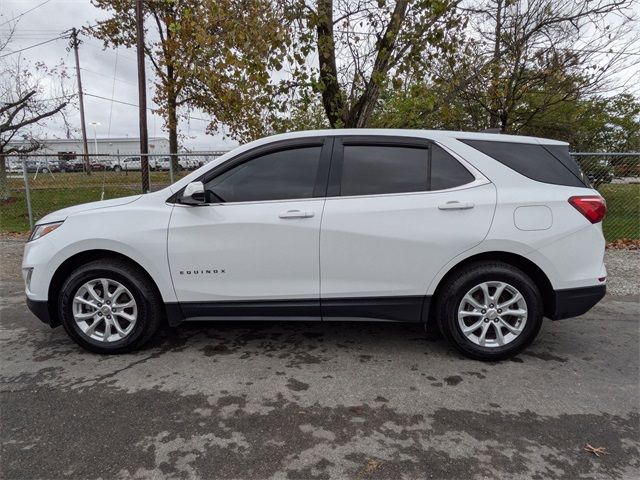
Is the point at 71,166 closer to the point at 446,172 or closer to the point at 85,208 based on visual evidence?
the point at 85,208

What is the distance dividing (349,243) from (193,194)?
1279 mm

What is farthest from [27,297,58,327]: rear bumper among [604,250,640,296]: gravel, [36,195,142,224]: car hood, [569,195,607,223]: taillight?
[604,250,640,296]: gravel

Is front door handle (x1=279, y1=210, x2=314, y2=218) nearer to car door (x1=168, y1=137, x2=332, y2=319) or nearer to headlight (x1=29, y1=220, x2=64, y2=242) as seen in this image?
car door (x1=168, y1=137, x2=332, y2=319)

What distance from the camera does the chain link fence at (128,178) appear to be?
8.50 metres

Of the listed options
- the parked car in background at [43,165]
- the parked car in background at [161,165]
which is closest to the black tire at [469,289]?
the parked car in background at [161,165]

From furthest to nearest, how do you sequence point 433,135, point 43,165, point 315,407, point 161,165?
point 161,165
point 43,165
point 433,135
point 315,407

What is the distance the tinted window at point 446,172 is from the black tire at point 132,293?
8.08ft

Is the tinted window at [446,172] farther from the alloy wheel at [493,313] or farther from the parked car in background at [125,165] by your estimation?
the parked car in background at [125,165]

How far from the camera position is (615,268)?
6520 millimetres

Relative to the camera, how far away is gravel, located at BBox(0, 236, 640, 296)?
5.69m

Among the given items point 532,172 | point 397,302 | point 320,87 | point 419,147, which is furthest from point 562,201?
point 320,87

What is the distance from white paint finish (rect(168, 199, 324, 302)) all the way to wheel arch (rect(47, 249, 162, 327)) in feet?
1.05

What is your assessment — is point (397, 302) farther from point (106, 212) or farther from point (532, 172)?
point (106, 212)

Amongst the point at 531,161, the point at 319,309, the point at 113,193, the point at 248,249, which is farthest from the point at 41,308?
the point at 113,193
